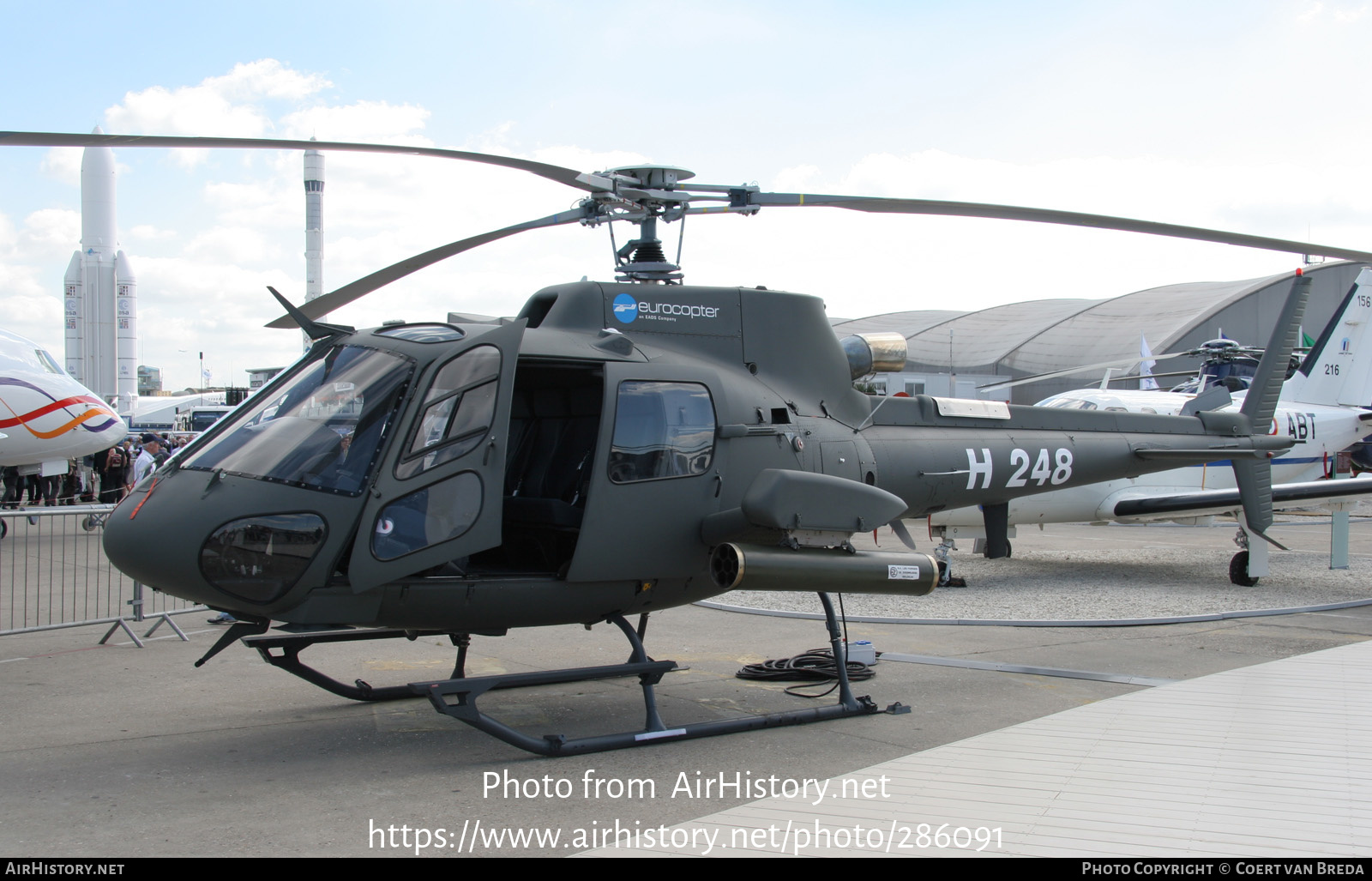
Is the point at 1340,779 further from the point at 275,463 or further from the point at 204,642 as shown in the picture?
the point at 204,642

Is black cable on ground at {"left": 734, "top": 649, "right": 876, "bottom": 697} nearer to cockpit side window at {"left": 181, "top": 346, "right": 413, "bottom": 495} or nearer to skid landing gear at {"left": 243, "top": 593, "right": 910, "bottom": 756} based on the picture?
skid landing gear at {"left": 243, "top": 593, "right": 910, "bottom": 756}

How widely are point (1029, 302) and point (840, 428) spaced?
173ft

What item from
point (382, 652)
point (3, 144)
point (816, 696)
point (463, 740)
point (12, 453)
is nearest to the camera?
point (3, 144)

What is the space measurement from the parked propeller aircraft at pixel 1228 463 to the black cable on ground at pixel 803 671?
4742mm

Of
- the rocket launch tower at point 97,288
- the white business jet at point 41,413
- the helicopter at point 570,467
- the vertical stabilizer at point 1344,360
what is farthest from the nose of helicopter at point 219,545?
the rocket launch tower at point 97,288

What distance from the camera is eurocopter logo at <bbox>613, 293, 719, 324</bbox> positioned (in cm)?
659

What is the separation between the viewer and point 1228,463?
15.8 m

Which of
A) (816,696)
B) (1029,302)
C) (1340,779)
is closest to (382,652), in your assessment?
(816,696)

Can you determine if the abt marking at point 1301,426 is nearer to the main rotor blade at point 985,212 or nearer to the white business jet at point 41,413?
the main rotor blade at point 985,212

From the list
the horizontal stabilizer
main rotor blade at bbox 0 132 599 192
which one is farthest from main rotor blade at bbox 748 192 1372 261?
the horizontal stabilizer

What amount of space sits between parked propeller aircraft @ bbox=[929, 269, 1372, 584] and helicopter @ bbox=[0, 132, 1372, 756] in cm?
553

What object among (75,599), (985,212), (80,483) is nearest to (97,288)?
(80,483)

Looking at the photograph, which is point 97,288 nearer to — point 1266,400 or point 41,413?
point 41,413
